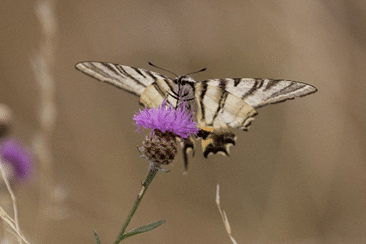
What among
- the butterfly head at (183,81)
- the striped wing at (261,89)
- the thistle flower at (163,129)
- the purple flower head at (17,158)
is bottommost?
the purple flower head at (17,158)

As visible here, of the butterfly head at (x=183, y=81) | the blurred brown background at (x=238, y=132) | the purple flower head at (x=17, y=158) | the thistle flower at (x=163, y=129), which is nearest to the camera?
the thistle flower at (x=163, y=129)

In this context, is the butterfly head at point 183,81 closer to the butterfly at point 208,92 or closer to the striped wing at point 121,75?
the butterfly at point 208,92

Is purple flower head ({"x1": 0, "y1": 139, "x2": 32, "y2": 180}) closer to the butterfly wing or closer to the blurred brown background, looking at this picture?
the blurred brown background

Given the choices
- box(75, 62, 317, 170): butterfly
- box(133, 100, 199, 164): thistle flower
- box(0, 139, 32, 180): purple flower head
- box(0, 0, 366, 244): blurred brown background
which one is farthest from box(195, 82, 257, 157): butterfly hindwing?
box(0, 0, 366, 244): blurred brown background

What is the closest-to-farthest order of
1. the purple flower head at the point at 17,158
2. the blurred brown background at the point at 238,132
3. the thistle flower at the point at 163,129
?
the thistle flower at the point at 163,129, the purple flower head at the point at 17,158, the blurred brown background at the point at 238,132

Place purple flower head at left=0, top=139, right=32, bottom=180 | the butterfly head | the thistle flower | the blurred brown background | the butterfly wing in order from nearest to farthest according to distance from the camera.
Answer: the thistle flower < the butterfly wing < the butterfly head < purple flower head at left=0, top=139, right=32, bottom=180 < the blurred brown background

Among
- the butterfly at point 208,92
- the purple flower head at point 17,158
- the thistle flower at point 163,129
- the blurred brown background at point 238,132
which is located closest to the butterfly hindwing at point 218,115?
the butterfly at point 208,92

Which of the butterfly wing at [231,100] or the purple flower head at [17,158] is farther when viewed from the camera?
the purple flower head at [17,158]

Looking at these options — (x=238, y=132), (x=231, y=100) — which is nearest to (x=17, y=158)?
(x=231, y=100)
